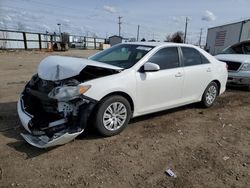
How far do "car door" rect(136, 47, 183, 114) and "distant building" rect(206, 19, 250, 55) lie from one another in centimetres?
1905

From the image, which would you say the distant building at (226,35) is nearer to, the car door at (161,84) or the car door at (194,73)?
the car door at (194,73)

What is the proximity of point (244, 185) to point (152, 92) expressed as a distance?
7.01 ft

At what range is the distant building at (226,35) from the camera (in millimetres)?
21453

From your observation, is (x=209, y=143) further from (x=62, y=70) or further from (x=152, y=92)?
(x=62, y=70)

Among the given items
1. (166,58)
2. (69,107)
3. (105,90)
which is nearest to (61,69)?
(69,107)

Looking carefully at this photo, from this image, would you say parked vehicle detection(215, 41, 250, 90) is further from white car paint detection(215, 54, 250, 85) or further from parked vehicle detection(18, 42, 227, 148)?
parked vehicle detection(18, 42, 227, 148)

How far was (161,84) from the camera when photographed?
452cm

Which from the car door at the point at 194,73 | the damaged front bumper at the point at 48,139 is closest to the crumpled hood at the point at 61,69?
the damaged front bumper at the point at 48,139

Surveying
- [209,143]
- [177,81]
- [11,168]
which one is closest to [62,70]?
[11,168]

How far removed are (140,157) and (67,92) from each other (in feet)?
4.70

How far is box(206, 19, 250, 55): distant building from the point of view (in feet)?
70.4

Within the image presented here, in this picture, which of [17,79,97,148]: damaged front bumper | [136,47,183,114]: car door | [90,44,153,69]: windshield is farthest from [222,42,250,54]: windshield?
[17,79,97,148]: damaged front bumper

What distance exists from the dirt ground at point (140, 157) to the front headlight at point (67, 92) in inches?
29.2

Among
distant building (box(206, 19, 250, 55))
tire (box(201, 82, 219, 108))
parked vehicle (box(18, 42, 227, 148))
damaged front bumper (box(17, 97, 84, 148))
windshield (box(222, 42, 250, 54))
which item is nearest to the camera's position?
damaged front bumper (box(17, 97, 84, 148))
